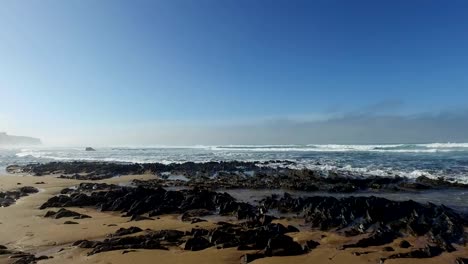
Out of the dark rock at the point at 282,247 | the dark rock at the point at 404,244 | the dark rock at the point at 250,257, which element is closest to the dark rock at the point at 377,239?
the dark rock at the point at 404,244

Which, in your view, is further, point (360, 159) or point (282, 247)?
point (360, 159)

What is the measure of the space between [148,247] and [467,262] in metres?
7.07

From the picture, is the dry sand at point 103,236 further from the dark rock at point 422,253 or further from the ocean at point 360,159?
the ocean at point 360,159

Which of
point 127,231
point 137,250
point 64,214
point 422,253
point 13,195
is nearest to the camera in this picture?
point 422,253

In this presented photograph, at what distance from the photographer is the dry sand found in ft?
26.9

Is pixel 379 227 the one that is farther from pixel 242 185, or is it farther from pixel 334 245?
pixel 242 185

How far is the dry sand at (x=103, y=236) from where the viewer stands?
819 centimetres

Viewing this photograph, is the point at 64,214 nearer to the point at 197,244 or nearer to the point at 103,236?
the point at 103,236

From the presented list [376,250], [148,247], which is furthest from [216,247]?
[376,250]

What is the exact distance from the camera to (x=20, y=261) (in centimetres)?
801

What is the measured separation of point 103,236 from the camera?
10.3m

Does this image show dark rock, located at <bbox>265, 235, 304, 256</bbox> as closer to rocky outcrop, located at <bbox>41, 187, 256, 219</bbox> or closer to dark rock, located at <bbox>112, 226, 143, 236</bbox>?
rocky outcrop, located at <bbox>41, 187, 256, 219</bbox>

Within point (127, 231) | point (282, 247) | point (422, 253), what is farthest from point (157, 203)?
point (422, 253)

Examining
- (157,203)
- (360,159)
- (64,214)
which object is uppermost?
(360,159)
